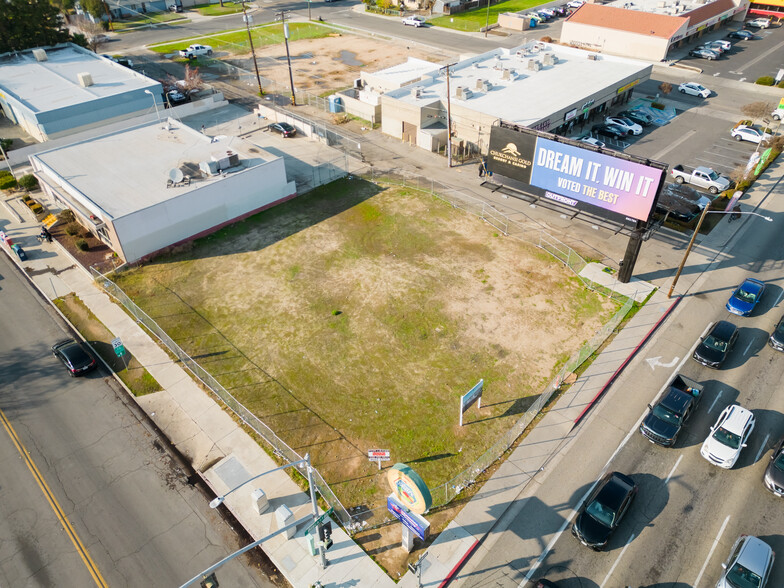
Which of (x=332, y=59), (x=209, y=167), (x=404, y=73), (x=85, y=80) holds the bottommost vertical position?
(x=332, y=59)

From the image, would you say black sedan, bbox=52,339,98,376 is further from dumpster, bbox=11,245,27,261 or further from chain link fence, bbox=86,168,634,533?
dumpster, bbox=11,245,27,261

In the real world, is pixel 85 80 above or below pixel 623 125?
above

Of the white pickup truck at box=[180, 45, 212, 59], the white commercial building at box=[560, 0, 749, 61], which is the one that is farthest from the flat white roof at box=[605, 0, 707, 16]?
the white pickup truck at box=[180, 45, 212, 59]

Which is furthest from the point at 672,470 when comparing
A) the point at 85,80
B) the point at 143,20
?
the point at 143,20

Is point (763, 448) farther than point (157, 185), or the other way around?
point (157, 185)

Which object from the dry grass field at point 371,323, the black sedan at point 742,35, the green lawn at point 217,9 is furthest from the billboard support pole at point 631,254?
the green lawn at point 217,9

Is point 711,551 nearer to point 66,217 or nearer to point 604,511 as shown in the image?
point 604,511

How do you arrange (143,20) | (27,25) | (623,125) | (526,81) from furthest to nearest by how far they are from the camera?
(143,20)
(27,25)
(526,81)
(623,125)
